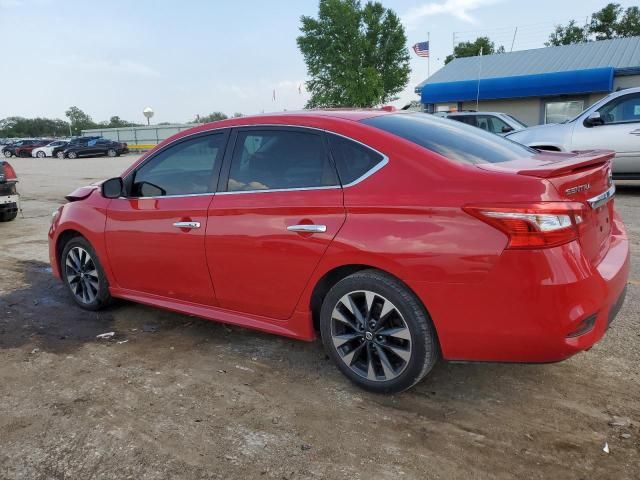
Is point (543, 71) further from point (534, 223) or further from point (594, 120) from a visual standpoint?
point (534, 223)

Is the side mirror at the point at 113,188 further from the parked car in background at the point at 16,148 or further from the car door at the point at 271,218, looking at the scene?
the parked car in background at the point at 16,148

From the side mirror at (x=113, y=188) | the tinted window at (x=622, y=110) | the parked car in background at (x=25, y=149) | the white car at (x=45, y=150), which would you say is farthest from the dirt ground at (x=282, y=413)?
the parked car in background at (x=25, y=149)

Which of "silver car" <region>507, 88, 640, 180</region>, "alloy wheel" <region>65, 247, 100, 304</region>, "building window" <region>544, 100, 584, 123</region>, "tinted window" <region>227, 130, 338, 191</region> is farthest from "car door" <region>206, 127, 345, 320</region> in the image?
"building window" <region>544, 100, 584, 123</region>

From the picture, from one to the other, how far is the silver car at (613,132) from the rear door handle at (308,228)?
8.56 m

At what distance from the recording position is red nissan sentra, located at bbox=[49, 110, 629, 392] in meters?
2.64

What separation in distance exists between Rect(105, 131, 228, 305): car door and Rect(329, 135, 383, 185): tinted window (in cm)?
97

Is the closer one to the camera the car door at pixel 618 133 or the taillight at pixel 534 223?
the taillight at pixel 534 223

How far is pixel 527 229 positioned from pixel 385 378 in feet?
3.93

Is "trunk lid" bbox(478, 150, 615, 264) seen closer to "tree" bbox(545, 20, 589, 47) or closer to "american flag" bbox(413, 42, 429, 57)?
"american flag" bbox(413, 42, 429, 57)

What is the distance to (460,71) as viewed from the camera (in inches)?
1094

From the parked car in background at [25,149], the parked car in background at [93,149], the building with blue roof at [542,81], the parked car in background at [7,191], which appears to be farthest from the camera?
the parked car in background at [25,149]

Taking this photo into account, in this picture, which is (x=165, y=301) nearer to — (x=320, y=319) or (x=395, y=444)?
(x=320, y=319)

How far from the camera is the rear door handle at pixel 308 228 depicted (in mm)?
3150

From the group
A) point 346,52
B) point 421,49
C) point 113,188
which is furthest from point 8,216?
point 346,52
